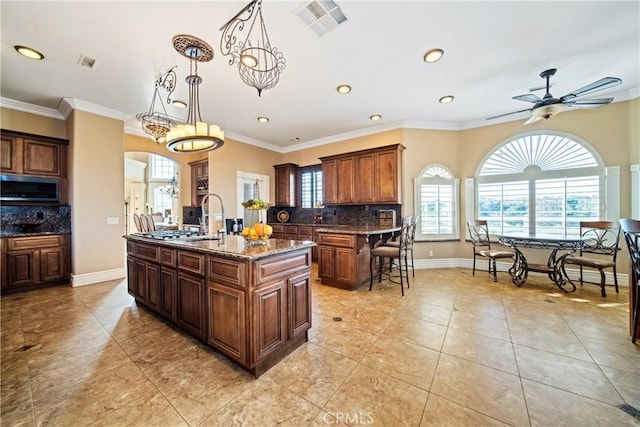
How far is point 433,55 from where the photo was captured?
112 inches

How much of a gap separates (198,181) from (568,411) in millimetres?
7001

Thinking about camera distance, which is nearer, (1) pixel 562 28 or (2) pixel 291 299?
(2) pixel 291 299

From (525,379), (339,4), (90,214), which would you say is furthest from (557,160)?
(90,214)

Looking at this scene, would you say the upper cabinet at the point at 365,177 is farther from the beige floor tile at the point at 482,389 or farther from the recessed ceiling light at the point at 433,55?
the beige floor tile at the point at 482,389

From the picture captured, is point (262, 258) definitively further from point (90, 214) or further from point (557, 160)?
point (557, 160)

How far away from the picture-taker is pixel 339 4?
2135 mm

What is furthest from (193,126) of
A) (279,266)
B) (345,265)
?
(345,265)

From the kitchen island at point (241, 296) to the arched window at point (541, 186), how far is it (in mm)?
4558

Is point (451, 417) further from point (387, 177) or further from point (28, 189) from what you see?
point (28, 189)

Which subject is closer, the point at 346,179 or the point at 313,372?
the point at 313,372

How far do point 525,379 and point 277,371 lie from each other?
189cm

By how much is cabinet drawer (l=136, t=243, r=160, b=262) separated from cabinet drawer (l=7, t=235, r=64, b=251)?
2435 millimetres

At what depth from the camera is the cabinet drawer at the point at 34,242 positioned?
3.65 metres

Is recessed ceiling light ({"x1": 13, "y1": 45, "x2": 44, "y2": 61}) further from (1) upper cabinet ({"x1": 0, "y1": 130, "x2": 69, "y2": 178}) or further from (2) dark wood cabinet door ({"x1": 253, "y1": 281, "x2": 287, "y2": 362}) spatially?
(2) dark wood cabinet door ({"x1": 253, "y1": 281, "x2": 287, "y2": 362})
